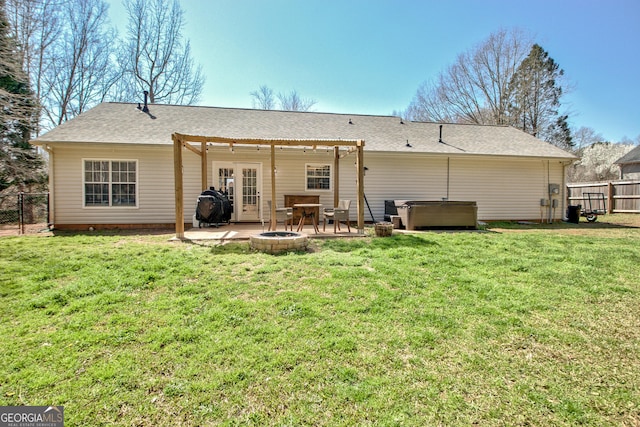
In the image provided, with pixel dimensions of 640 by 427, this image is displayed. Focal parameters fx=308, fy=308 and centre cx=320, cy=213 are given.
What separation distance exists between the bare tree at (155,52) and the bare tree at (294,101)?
8055mm

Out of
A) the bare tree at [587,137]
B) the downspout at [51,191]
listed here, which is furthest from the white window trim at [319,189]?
the bare tree at [587,137]

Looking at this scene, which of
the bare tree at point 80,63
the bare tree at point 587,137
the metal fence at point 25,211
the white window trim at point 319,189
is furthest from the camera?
the bare tree at point 587,137

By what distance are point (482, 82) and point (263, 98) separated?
55.0ft

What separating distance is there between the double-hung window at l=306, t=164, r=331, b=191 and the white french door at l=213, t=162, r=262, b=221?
164 cm

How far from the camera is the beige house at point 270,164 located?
30.0ft

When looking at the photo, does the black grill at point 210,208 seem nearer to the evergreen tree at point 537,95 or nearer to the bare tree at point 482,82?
the bare tree at point 482,82

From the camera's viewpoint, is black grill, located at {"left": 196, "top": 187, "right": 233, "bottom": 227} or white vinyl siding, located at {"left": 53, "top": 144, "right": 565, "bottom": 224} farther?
white vinyl siding, located at {"left": 53, "top": 144, "right": 565, "bottom": 224}

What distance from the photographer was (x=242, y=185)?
1026 centimetres

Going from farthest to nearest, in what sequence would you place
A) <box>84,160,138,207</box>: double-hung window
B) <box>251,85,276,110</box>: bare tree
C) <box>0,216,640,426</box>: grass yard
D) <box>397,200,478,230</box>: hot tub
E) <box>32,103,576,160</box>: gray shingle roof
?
<box>251,85,276,110</box>: bare tree
<box>32,103,576,160</box>: gray shingle roof
<box>84,160,138,207</box>: double-hung window
<box>397,200,478,230</box>: hot tub
<box>0,216,640,426</box>: grass yard

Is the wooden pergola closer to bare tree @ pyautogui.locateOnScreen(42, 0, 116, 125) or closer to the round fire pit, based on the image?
the round fire pit

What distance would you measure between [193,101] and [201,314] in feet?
65.9

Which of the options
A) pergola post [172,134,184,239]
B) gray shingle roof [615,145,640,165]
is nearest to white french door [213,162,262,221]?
pergola post [172,134,184,239]

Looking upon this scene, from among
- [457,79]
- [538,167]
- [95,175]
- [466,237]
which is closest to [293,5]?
[95,175]

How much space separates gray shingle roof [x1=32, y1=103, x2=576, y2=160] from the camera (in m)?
9.55
